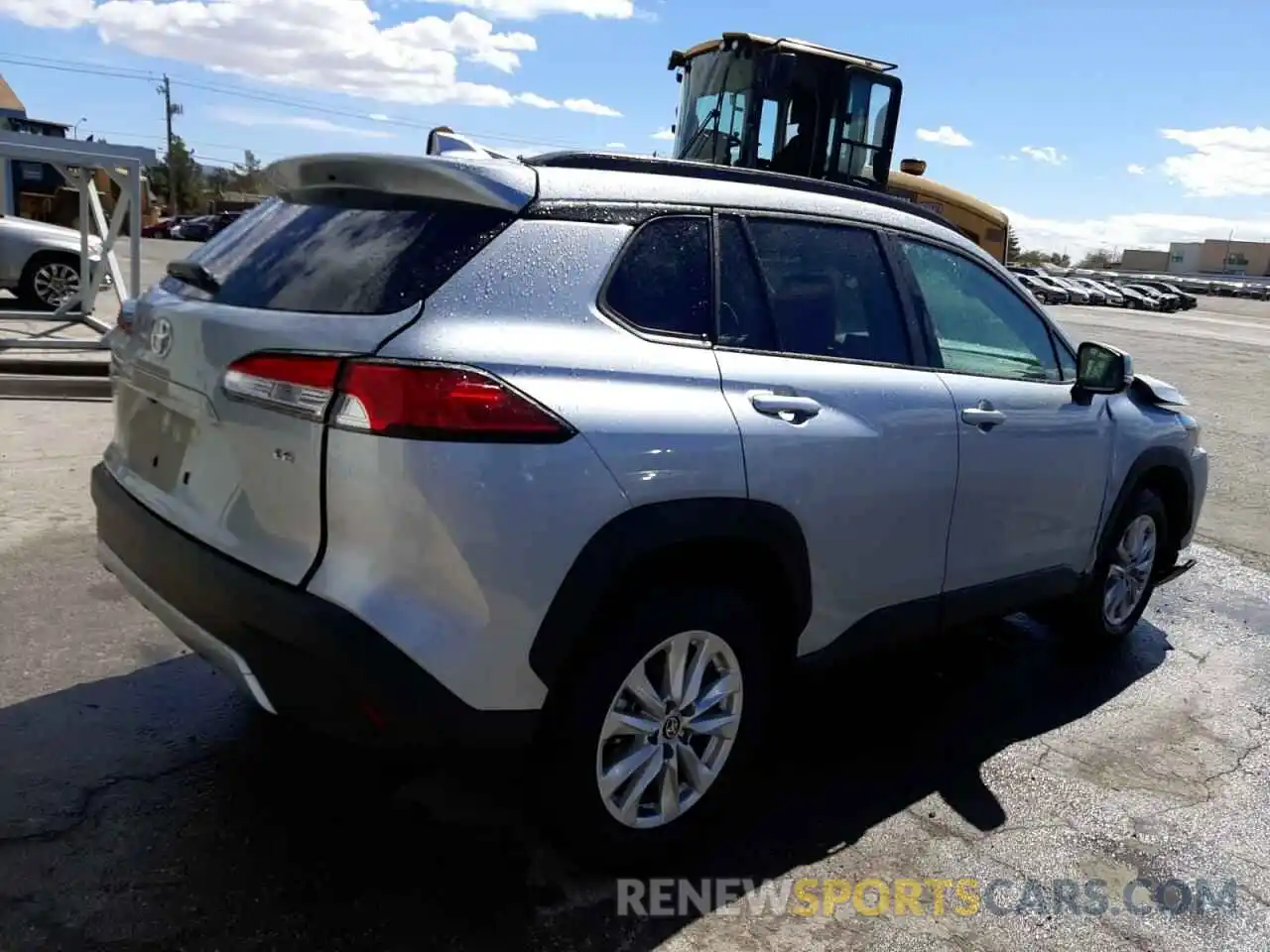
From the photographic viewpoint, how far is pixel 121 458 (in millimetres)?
3145

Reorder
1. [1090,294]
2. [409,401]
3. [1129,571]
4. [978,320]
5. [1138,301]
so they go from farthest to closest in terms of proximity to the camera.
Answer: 1. [1090,294]
2. [1138,301]
3. [1129,571]
4. [978,320]
5. [409,401]

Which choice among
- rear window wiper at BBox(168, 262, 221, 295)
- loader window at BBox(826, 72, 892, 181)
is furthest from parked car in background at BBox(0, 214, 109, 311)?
rear window wiper at BBox(168, 262, 221, 295)

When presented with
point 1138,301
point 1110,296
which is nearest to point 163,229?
point 1110,296

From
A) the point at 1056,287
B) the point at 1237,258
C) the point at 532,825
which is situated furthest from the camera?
the point at 1237,258

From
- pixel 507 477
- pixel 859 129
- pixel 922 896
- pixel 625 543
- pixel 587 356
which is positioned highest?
pixel 859 129

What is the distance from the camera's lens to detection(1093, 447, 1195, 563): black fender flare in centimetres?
452

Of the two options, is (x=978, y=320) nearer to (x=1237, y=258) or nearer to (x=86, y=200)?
(x=86, y=200)

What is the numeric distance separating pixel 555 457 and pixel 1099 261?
450 ft

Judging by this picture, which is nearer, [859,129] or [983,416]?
[983,416]

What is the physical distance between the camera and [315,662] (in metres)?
2.36

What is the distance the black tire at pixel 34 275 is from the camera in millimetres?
12922

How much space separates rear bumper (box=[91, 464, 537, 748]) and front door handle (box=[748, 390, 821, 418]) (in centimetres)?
104

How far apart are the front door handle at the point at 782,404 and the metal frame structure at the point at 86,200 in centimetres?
860

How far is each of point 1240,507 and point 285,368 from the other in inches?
312
